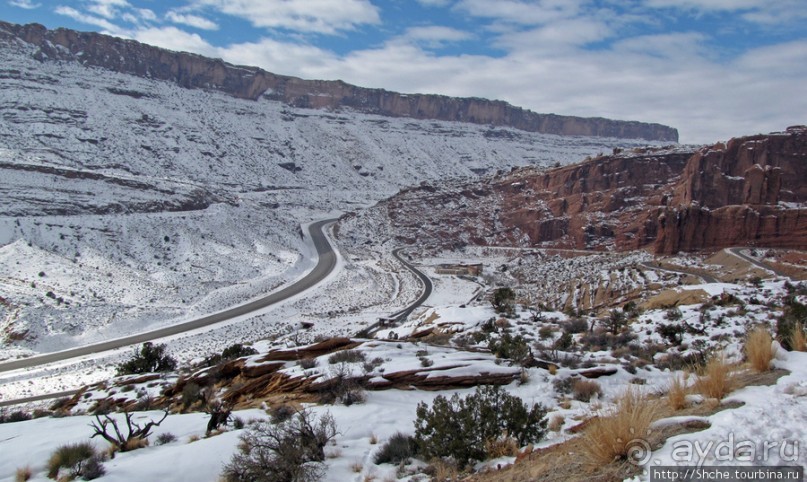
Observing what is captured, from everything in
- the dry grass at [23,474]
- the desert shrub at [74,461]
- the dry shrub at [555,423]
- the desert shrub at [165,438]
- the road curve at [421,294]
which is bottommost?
the road curve at [421,294]

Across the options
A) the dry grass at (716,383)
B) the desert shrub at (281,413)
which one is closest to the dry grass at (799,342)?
the dry grass at (716,383)

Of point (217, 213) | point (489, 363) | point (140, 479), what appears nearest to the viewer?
point (140, 479)

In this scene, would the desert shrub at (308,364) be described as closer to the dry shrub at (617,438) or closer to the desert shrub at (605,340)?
the desert shrub at (605,340)

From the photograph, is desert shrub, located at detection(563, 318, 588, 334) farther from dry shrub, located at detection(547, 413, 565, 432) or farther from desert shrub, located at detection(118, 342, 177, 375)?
desert shrub, located at detection(118, 342, 177, 375)

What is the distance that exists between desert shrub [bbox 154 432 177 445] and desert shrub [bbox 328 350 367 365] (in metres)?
4.54

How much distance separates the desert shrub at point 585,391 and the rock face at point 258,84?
145855 mm

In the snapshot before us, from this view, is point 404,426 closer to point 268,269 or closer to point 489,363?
point 489,363

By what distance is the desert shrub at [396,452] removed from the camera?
6932mm

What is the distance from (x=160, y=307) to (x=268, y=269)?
15.9m

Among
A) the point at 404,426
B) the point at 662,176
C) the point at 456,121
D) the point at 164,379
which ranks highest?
the point at 456,121

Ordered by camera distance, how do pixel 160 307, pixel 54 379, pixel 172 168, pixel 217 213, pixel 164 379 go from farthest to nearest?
pixel 172 168 → pixel 217 213 → pixel 160 307 → pixel 54 379 → pixel 164 379

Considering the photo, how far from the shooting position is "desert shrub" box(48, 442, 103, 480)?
632 centimetres

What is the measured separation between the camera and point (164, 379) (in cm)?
1658

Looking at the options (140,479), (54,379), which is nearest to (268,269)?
(54,379)
